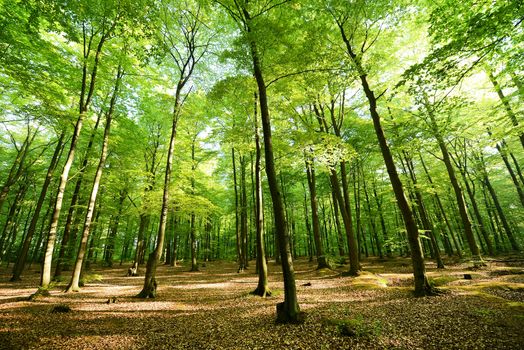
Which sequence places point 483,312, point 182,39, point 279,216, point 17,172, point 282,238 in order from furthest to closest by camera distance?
point 17,172 < point 182,39 < point 279,216 < point 282,238 < point 483,312

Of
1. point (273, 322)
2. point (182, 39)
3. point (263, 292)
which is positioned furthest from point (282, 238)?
point (182, 39)

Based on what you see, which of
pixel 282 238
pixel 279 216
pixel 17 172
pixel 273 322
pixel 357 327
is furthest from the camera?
pixel 17 172

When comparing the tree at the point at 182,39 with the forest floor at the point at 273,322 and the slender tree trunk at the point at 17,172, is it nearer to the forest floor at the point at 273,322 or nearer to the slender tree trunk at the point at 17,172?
the forest floor at the point at 273,322

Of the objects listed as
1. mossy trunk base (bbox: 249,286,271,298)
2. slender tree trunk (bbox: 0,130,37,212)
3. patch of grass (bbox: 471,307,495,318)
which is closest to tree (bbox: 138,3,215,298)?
mossy trunk base (bbox: 249,286,271,298)

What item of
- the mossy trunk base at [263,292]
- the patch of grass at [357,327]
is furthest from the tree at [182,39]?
the patch of grass at [357,327]

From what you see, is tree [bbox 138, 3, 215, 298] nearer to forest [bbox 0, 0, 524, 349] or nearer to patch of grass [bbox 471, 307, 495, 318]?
forest [bbox 0, 0, 524, 349]

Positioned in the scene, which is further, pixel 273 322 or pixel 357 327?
pixel 273 322

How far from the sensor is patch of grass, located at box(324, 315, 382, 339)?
4801 millimetres

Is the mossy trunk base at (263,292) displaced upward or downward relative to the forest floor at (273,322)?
upward

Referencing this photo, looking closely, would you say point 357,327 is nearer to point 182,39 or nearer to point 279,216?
point 279,216

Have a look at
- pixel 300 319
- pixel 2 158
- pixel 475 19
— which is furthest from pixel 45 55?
pixel 2 158

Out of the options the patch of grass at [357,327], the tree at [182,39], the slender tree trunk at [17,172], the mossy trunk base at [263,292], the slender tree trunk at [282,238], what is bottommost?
the patch of grass at [357,327]

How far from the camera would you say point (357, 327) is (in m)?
5.05

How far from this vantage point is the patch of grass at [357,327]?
4801mm
